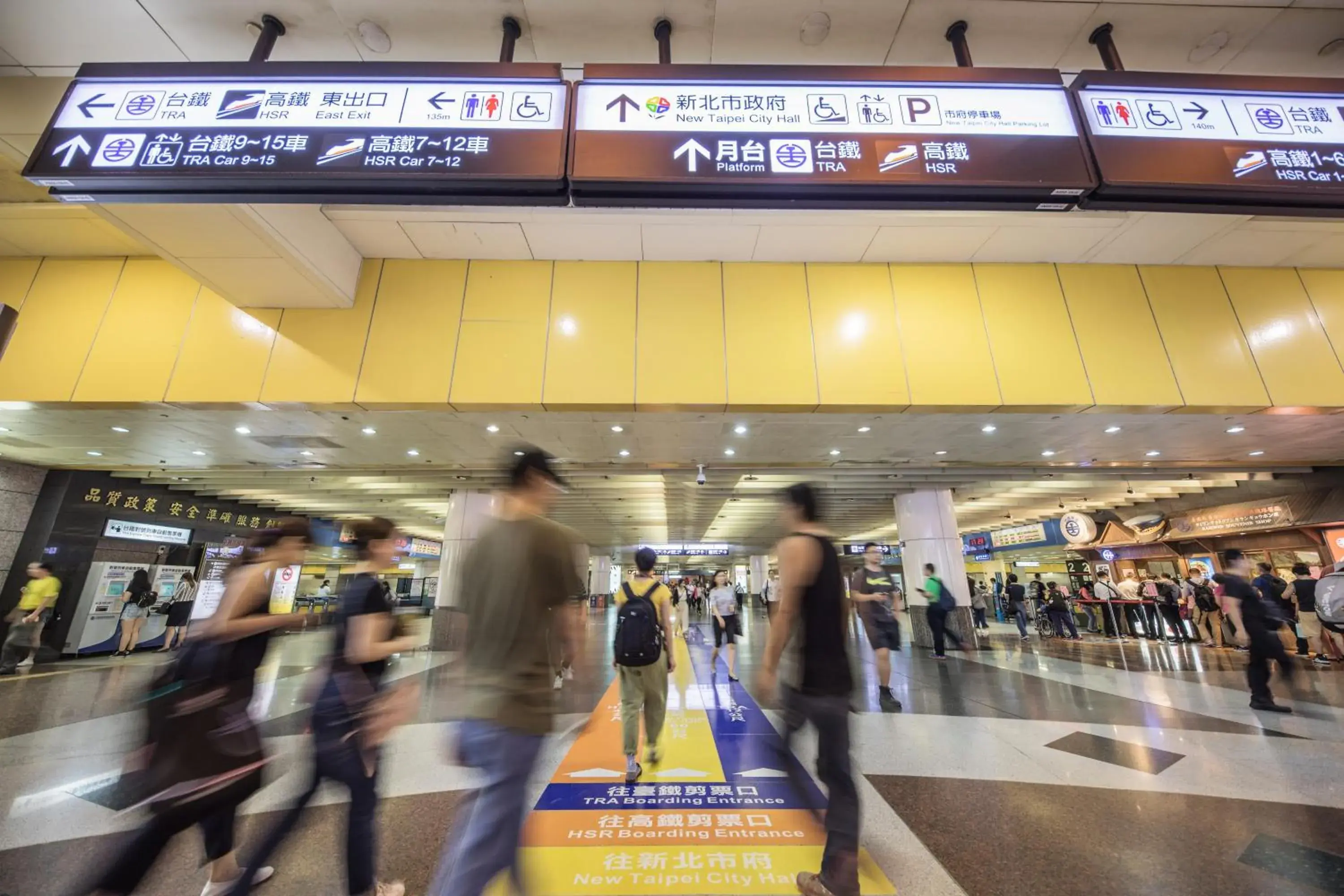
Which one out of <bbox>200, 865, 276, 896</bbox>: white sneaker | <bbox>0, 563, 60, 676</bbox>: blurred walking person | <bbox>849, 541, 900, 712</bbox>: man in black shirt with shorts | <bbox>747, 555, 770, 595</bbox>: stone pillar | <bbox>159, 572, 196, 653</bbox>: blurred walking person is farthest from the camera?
<bbox>747, 555, 770, 595</bbox>: stone pillar

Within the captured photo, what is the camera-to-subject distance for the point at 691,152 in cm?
226

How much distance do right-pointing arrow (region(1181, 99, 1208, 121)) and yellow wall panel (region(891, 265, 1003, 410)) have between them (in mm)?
3433

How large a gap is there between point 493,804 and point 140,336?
7.46m

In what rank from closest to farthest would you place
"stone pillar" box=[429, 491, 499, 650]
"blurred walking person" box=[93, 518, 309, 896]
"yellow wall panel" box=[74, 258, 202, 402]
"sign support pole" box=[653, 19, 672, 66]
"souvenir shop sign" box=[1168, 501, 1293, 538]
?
1. "blurred walking person" box=[93, 518, 309, 896]
2. "sign support pole" box=[653, 19, 672, 66]
3. "yellow wall panel" box=[74, 258, 202, 402]
4. "stone pillar" box=[429, 491, 499, 650]
5. "souvenir shop sign" box=[1168, 501, 1293, 538]

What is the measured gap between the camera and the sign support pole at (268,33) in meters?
2.90

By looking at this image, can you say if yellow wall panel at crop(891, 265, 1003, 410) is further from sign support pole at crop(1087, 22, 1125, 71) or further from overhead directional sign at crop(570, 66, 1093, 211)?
overhead directional sign at crop(570, 66, 1093, 211)

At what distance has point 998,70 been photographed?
2504 millimetres

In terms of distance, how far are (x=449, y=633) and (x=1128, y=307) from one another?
526 inches

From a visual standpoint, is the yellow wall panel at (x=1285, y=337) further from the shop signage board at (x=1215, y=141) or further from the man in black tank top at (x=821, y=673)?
the man in black tank top at (x=821, y=673)

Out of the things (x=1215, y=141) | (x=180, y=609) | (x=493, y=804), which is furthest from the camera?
(x=180, y=609)

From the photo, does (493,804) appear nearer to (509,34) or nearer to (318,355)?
(509,34)

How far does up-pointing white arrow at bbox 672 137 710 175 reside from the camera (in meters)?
2.24

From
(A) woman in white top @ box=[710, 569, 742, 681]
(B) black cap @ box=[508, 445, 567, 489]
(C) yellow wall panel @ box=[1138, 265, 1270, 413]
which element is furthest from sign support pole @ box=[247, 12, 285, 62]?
(C) yellow wall panel @ box=[1138, 265, 1270, 413]

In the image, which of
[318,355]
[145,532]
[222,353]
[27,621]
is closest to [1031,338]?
[318,355]
